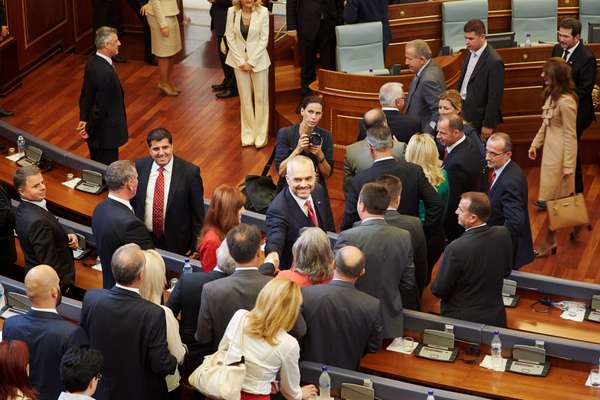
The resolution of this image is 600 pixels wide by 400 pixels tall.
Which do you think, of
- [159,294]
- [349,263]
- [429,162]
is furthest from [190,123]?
[349,263]

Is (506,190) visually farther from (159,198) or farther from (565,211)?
(159,198)

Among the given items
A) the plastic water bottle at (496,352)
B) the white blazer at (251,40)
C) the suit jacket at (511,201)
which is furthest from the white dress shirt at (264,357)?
the white blazer at (251,40)

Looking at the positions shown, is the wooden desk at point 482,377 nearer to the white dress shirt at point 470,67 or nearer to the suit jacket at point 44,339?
the suit jacket at point 44,339

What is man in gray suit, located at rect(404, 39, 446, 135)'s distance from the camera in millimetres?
7895

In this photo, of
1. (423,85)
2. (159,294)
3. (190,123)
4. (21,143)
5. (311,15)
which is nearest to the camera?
(159,294)

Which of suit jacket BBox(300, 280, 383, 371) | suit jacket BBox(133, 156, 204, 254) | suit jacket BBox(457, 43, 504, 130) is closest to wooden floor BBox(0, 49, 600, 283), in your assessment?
suit jacket BBox(457, 43, 504, 130)

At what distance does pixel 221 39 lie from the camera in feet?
33.2

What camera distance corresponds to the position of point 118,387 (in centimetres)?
520

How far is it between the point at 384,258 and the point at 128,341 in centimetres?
138

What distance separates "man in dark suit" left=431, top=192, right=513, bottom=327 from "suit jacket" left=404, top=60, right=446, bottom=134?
211 cm

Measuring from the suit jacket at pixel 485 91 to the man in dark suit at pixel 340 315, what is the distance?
12.1 ft

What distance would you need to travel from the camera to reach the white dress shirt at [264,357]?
4.75m

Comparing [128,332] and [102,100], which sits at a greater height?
[102,100]

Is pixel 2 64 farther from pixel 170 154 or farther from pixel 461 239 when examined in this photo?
pixel 461 239
